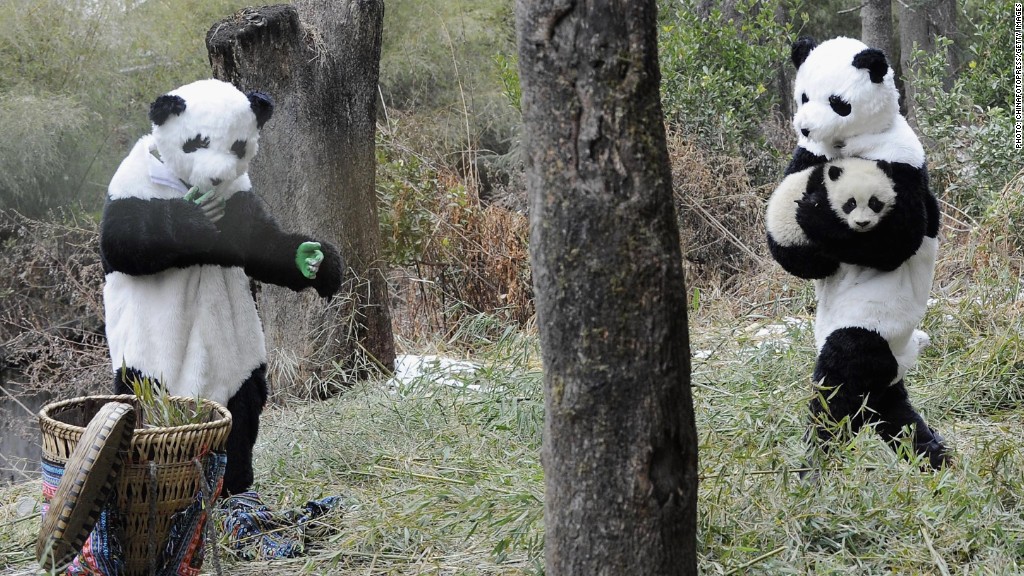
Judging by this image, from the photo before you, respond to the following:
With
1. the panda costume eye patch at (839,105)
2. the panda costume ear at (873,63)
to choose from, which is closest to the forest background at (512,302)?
the panda costume eye patch at (839,105)

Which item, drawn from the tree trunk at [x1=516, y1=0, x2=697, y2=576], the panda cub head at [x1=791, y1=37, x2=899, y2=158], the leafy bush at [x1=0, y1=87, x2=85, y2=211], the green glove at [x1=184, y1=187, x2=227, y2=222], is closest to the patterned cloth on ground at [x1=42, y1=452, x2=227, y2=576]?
the green glove at [x1=184, y1=187, x2=227, y2=222]

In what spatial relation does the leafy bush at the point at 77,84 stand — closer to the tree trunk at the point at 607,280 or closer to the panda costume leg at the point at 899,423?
the panda costume leg at the point at 899,423

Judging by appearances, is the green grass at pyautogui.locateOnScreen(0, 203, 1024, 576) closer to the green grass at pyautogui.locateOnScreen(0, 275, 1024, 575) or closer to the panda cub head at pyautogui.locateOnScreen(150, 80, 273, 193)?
the green grass at pyautogui.locateOnScreen(0, 275, 1024, 575)

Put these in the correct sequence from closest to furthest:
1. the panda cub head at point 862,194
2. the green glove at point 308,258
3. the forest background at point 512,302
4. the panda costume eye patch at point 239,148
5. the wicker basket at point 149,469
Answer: the wicker basket at point 149,469 < the forest background at point 512,302 < the panda cub head at point 862,194 < the panda costume eye patch at point 239,148 < the green glove at point 308,258

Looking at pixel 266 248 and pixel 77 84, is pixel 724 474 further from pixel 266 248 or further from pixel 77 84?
pixel 77 84

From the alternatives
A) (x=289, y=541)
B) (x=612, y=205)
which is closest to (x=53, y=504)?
(x=289, y=541)

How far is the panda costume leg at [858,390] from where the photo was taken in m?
3.53

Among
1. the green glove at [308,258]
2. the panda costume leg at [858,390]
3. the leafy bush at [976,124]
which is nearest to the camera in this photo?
the panda costume leg at [858,390]

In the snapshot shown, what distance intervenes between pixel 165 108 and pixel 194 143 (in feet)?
0.52

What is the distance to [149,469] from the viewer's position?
112 inches

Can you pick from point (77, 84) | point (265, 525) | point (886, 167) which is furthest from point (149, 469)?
point (77, 84)

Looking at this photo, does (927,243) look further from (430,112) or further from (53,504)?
(430,112)

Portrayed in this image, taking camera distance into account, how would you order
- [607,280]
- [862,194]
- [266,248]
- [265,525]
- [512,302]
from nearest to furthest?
[607,280] < [862,194] < [265,525] < [266,248] < [512,302]

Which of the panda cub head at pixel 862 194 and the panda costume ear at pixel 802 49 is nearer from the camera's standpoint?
the panda cub head at pixel 862 194
